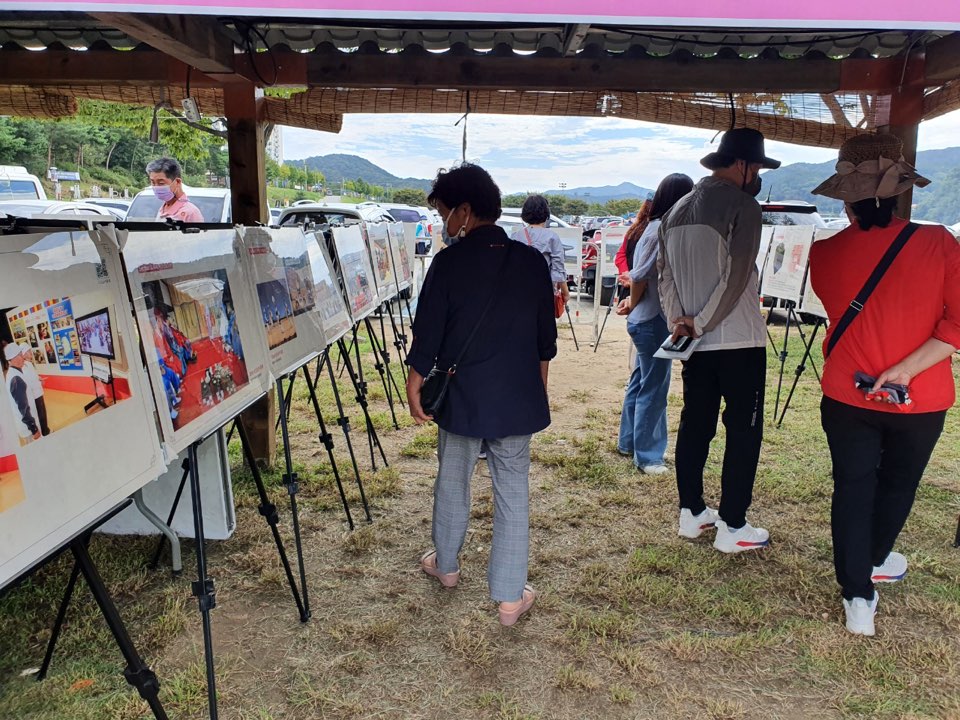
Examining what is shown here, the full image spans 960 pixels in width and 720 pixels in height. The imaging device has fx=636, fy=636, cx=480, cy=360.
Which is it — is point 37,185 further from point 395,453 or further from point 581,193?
point 581,193

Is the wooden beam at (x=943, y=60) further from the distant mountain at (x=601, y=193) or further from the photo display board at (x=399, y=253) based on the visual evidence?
the distant mountain at (x=601, y=193)

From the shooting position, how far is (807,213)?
10969 mm

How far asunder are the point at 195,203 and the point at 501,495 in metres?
9.03

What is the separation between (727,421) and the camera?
283 cm

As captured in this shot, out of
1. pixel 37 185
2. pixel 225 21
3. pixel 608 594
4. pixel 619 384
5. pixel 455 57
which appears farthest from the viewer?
pixel 37 185

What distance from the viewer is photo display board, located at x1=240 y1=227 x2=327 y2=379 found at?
2393 mm

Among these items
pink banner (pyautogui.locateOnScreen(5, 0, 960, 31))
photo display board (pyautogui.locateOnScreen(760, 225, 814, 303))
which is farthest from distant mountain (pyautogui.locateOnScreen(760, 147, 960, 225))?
pink banner (pyautogui.locateOnScreen(5, 0, 960, 31))

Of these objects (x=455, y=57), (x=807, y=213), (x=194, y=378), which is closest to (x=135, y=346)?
(x=194, y=378)

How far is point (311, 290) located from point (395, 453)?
1607mm

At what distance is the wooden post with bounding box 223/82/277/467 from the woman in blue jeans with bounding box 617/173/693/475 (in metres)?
2.12

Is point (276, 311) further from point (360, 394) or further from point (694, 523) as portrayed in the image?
point (694, 523)

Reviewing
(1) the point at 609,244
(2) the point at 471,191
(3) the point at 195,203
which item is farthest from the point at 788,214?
(2) the point at 471,191

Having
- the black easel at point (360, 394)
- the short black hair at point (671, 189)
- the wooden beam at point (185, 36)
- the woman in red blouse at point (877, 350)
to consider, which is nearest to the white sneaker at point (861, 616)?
the woman in red blouse at point (877, 350)

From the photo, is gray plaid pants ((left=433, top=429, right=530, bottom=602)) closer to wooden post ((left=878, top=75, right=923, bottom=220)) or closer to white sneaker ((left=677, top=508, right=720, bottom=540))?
white sneaker ((left=677, top=508, right=720, bottom=540))
